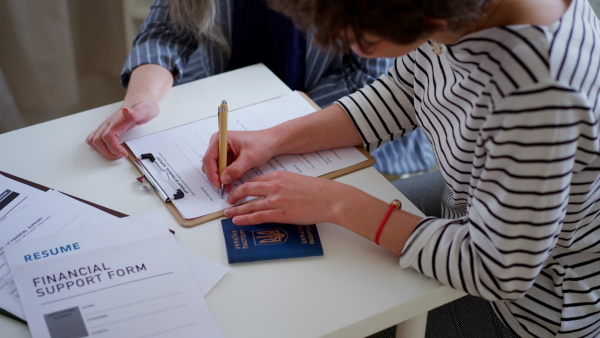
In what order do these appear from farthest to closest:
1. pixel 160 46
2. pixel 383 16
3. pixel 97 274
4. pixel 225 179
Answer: pixel 160 46 < pixel 225 179 < pixel 97 274 < pixel 383 16

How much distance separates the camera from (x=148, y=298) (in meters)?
0.78

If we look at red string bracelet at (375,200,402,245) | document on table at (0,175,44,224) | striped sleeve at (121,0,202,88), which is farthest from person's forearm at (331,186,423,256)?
striped sleeve at (121,0,202,88)

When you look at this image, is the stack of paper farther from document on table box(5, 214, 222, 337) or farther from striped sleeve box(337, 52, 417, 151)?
striped sleeve box(337, 52, 417, 151)

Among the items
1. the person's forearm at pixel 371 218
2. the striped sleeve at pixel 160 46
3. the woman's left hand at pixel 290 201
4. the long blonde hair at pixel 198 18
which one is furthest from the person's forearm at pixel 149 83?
the person's forearm at pixel 371 218

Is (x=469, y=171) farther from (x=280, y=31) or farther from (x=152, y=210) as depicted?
(x=280, y=31)

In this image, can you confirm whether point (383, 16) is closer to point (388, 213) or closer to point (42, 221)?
point (388, 213)

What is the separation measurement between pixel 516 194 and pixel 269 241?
34 centimetres

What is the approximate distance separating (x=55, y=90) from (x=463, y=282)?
1.68 meters

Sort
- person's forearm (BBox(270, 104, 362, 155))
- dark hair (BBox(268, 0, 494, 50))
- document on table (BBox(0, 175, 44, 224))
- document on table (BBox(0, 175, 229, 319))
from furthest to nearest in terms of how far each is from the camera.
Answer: person's forearm (BBox(270, 104, 362, 155))
document on table (BBox(0, 175, 44, 224))
document on table (BBox(0, 175, 229, 319))
dark hair (BBox(268, 0, 494, 50))

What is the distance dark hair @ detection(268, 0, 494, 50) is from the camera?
689 mm

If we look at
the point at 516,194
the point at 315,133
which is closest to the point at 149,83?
the point at 315,133

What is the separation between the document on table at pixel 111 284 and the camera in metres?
0.75

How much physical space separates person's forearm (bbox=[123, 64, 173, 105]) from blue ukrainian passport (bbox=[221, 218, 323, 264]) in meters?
0.40

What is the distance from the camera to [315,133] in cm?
104
